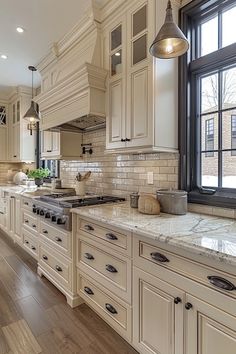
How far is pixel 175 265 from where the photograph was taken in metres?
1.25

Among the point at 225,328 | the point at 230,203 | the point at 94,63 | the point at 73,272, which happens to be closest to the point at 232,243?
the point at 225,328

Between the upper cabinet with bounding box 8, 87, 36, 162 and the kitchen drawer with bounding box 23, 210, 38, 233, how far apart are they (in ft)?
6.50

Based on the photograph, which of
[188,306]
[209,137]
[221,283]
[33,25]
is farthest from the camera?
[33,25]

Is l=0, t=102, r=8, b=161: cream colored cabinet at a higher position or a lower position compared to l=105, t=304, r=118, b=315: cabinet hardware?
higher

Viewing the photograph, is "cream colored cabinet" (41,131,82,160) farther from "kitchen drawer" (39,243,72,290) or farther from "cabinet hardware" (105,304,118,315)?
"cabinet hardware" (105,304,118,315)

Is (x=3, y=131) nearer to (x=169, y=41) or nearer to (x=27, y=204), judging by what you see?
(x=27, y=204)

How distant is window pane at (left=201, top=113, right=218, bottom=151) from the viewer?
1.97 metres

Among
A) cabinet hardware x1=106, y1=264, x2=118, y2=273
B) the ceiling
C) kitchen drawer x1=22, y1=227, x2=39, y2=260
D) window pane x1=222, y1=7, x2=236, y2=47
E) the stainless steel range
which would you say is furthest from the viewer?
kitchen drawer x1=22, y1=227, x2=39, y2=260

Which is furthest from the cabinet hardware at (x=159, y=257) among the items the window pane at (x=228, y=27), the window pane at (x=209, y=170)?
the window pane at (x=228, y=27)

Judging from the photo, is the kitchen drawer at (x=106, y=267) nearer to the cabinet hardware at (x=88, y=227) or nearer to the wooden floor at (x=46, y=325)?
the cabinet hardware at (x=88, y=227)

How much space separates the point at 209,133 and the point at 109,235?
1211mm

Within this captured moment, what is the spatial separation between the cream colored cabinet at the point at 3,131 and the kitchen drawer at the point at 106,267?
435 centimetres

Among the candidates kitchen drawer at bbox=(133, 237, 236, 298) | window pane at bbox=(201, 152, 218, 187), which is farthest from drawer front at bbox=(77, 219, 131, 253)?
window pane at bbox=(201, 152, 218, 187)

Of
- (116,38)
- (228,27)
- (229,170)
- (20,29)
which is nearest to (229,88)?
(228,27)
